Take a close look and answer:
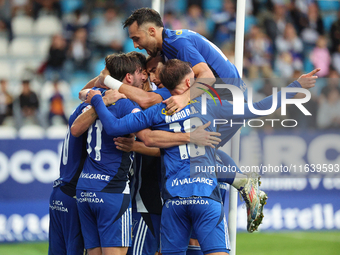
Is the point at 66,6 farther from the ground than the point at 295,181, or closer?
farther from the ground

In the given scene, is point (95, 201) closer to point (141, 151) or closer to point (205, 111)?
point (141, 151)

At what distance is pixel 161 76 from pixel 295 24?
9.24m

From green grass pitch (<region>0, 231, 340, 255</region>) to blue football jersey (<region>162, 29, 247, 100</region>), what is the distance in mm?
3072

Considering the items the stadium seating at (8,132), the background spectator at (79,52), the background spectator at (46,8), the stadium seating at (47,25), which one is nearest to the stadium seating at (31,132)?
the stadium seating at (8,132)

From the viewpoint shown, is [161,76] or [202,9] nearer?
[161,76]

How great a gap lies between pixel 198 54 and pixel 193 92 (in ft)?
1.89

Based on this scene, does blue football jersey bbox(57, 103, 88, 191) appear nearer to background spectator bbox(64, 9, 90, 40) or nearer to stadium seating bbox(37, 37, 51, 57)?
stadium seating bbox(37, 37, 51, 57)

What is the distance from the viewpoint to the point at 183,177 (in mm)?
3480

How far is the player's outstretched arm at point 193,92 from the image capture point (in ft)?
11.6

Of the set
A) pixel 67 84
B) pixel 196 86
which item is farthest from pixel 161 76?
pixel 67 84

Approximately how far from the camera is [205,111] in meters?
3.65

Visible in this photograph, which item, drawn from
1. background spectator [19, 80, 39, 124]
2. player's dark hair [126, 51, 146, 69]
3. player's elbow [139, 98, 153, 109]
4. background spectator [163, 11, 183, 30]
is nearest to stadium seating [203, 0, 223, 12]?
background spectator [163, 11, 183, 30]

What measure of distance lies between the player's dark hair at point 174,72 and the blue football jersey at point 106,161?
38cm

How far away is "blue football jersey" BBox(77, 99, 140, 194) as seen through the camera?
3.73 metres
